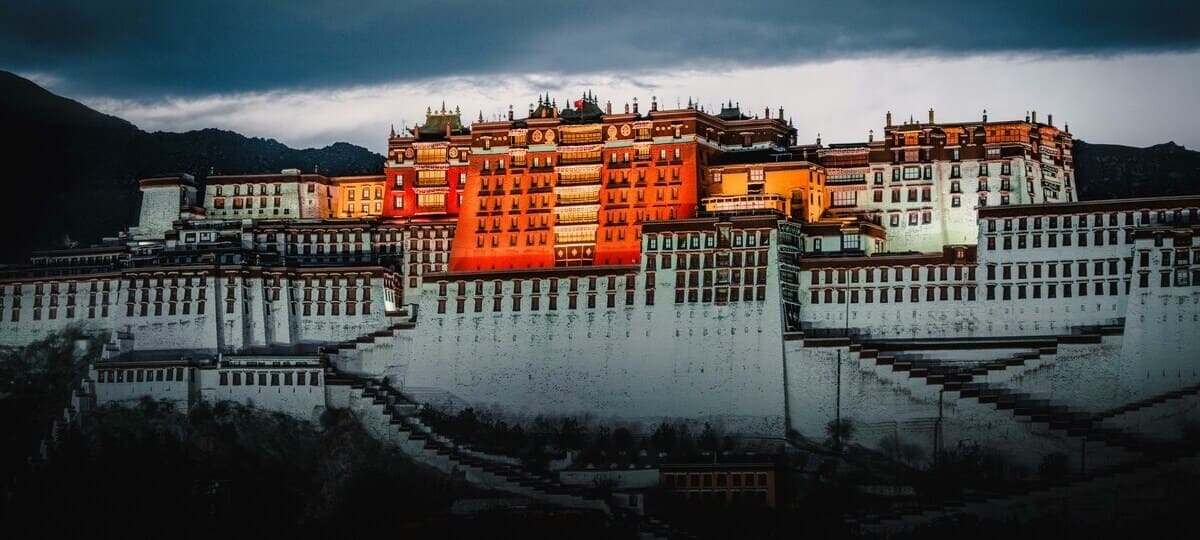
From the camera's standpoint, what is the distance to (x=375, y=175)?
15125 cm

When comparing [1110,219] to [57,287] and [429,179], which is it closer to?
[429,179]

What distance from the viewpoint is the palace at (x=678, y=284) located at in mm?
116438

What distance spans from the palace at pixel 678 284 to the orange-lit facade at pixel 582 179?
0.18m

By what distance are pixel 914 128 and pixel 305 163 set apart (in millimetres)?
79121

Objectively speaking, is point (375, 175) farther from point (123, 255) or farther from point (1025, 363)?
point (1025, 363)

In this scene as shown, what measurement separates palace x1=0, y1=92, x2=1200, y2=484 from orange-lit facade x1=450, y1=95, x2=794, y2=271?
0.59ft

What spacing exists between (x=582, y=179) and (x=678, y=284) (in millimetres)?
16022

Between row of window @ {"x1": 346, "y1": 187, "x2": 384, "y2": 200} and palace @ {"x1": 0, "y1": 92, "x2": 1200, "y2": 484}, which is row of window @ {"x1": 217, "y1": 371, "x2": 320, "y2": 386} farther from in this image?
row of window @ {"x1": 346, "y1": 187, "x2": 384, "y2": 200}

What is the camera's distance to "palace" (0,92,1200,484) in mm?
116438

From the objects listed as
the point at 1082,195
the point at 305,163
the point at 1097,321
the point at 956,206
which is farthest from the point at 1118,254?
the point at 305,163

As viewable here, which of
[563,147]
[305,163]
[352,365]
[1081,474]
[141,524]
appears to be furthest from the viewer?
[305,163]

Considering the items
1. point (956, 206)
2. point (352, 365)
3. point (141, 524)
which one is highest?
point (956, 206)

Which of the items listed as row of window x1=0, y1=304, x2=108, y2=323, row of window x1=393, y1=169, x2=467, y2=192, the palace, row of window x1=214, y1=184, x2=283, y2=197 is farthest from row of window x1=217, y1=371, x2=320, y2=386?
row of window x1=214, y1=184, x2=283, y2=197

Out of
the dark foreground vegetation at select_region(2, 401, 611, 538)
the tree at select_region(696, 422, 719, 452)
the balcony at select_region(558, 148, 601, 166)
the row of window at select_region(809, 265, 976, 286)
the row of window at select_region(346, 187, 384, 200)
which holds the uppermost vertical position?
the balcony at select_region(558, 148, 601, 166)
